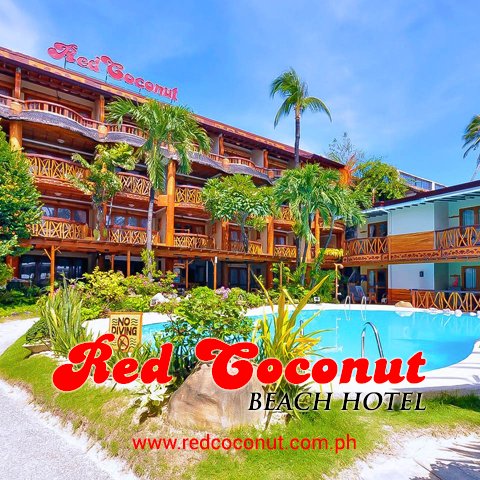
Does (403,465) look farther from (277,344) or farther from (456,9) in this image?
(456,9)

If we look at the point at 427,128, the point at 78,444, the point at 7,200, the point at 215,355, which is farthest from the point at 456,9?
the point at 427,128

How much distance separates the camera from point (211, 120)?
2602 centimetres

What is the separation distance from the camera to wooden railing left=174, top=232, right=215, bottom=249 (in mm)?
22078

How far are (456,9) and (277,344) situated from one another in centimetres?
936

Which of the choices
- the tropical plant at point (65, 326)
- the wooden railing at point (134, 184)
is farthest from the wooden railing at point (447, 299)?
the tropical plant at point (65, 326)

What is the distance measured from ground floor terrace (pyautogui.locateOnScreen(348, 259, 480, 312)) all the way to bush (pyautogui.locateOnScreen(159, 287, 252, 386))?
16.5 metres

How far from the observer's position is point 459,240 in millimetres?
18312

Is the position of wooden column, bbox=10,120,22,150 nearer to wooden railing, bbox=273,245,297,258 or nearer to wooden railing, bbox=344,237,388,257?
wooden railing, bbox=273,245,297,258

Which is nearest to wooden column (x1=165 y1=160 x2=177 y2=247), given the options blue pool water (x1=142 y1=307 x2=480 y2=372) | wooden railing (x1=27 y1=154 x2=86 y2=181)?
wooden railing (x1=27 y1=154 x2=86 y2=181)

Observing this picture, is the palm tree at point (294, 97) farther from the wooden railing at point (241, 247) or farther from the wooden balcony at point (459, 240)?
the wooden balcony at point (459, 240)

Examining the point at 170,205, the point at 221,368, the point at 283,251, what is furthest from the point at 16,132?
the point at 221,368

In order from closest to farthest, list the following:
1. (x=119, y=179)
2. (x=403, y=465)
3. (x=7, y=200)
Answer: (x=403, y=465)
(x=7, y=200)
(x=119, y=179)

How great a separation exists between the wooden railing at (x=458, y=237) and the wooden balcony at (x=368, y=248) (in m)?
3.29

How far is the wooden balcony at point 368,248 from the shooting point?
74.8 ft
